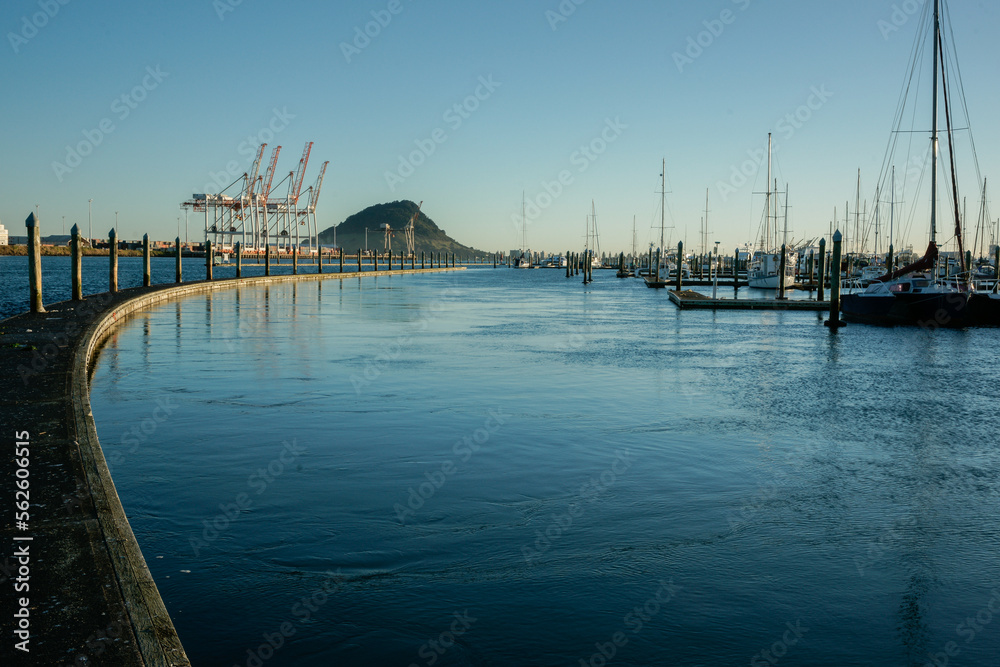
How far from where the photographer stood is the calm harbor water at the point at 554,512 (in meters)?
4.71

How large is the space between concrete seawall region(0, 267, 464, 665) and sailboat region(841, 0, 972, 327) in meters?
28.2

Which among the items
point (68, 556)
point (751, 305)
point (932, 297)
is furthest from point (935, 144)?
point (68, 556)

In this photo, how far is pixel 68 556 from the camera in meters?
4.39

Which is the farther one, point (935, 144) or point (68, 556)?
point (935, 144)

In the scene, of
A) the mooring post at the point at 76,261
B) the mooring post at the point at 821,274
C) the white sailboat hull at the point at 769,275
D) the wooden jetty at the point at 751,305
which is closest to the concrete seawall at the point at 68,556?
the mooring post at the point at 76,261

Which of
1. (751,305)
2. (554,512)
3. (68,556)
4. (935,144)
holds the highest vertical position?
(935,144)

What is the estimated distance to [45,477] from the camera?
5797 mm

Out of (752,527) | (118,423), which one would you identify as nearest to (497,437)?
(752,527)

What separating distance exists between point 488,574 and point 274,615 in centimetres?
142

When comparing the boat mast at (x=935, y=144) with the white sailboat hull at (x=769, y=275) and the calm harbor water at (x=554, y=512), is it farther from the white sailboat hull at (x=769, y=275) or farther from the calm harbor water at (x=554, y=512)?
the white sailboat hull at (x=769, y=275)

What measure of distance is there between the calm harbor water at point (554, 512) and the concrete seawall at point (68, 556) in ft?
1.85

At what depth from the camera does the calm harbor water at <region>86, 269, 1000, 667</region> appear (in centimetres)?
471

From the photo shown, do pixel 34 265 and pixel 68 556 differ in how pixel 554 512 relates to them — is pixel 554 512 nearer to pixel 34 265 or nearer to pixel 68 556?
pixel 68 556

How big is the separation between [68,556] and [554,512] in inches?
145
